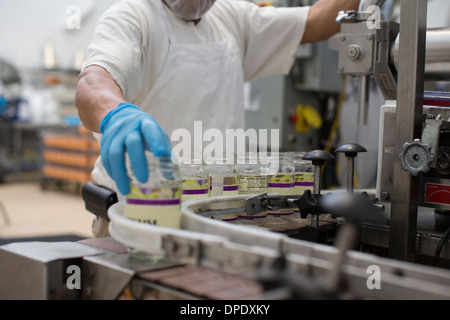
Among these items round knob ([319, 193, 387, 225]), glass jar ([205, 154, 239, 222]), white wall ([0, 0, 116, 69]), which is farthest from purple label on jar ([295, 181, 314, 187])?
white wall ([0, 0, 116, 69])

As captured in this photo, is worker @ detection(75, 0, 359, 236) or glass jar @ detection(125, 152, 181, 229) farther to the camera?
worker @ detection(75, 0, 359, 236)

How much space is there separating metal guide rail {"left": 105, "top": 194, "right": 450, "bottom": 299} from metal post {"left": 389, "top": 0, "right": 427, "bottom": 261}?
0.95ft

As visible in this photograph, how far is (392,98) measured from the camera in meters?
1.27

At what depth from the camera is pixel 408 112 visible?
A: 1003 mm

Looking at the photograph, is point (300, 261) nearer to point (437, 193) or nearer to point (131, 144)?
point (131, 144)

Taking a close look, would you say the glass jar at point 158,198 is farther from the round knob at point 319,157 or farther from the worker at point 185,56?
the round knob at point 319,157

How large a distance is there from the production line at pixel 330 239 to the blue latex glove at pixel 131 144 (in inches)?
3.2

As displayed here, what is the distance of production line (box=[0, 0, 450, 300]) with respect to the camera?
68cm

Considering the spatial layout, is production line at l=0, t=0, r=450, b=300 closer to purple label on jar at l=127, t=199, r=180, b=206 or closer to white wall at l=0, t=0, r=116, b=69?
purple label on jar at l=127, t=199, r=180, b=206

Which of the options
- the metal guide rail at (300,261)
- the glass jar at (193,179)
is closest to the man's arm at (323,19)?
the glass jar at (193,179)

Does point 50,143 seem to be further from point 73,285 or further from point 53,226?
point 73,285

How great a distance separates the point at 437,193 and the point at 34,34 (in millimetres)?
7684

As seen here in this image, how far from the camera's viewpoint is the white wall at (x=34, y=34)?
7.43 meters
